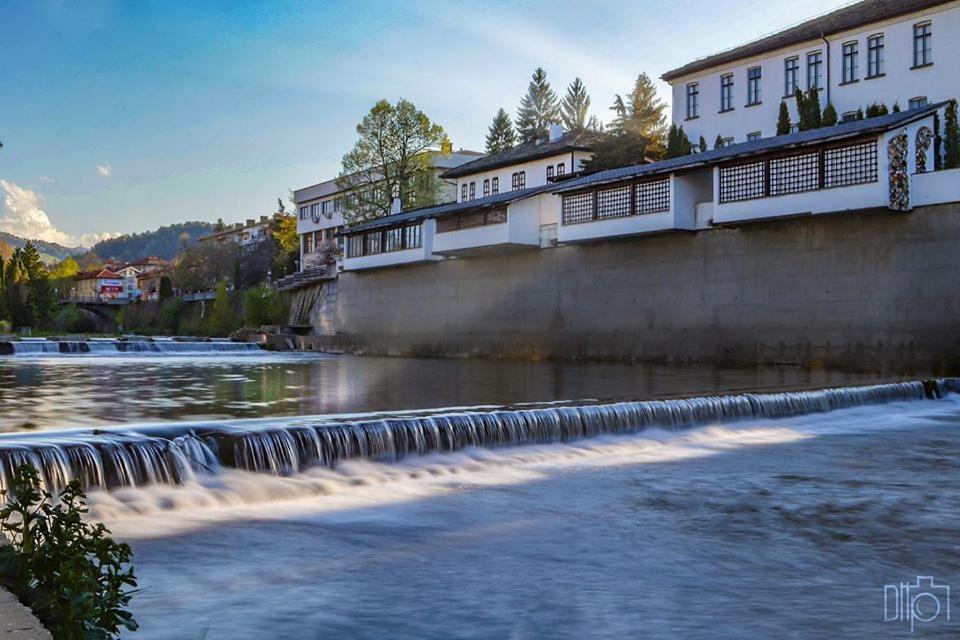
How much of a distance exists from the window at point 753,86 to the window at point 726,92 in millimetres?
904

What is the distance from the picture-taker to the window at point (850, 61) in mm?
33000

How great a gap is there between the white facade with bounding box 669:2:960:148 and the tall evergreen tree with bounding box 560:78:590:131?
4764 cm

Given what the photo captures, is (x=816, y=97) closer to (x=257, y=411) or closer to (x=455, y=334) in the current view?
(x=455, y=334)

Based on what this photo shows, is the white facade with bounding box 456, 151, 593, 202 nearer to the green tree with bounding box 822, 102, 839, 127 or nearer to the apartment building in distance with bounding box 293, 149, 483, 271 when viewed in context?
the apartment building in distance with bounding box 293, 149, 483, 271

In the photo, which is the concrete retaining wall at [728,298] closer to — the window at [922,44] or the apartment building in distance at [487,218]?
the apartment building in distance at [487,218]

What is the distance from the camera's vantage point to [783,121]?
1340 inches

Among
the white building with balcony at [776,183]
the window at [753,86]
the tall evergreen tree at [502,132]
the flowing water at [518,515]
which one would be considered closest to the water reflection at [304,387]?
the flowing water at [518,515]

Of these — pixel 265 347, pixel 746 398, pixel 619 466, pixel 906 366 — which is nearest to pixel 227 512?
pixel 619 466

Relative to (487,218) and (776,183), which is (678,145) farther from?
(776,183)

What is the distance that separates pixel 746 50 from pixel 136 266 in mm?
121981

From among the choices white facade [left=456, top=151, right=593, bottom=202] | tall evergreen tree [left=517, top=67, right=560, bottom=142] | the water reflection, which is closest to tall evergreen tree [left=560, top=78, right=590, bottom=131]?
tall evergreen tree [left=517, top=67, right=560, bottom=142]

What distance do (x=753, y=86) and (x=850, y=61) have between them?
173 inches

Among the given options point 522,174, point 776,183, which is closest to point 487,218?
point 776,183
